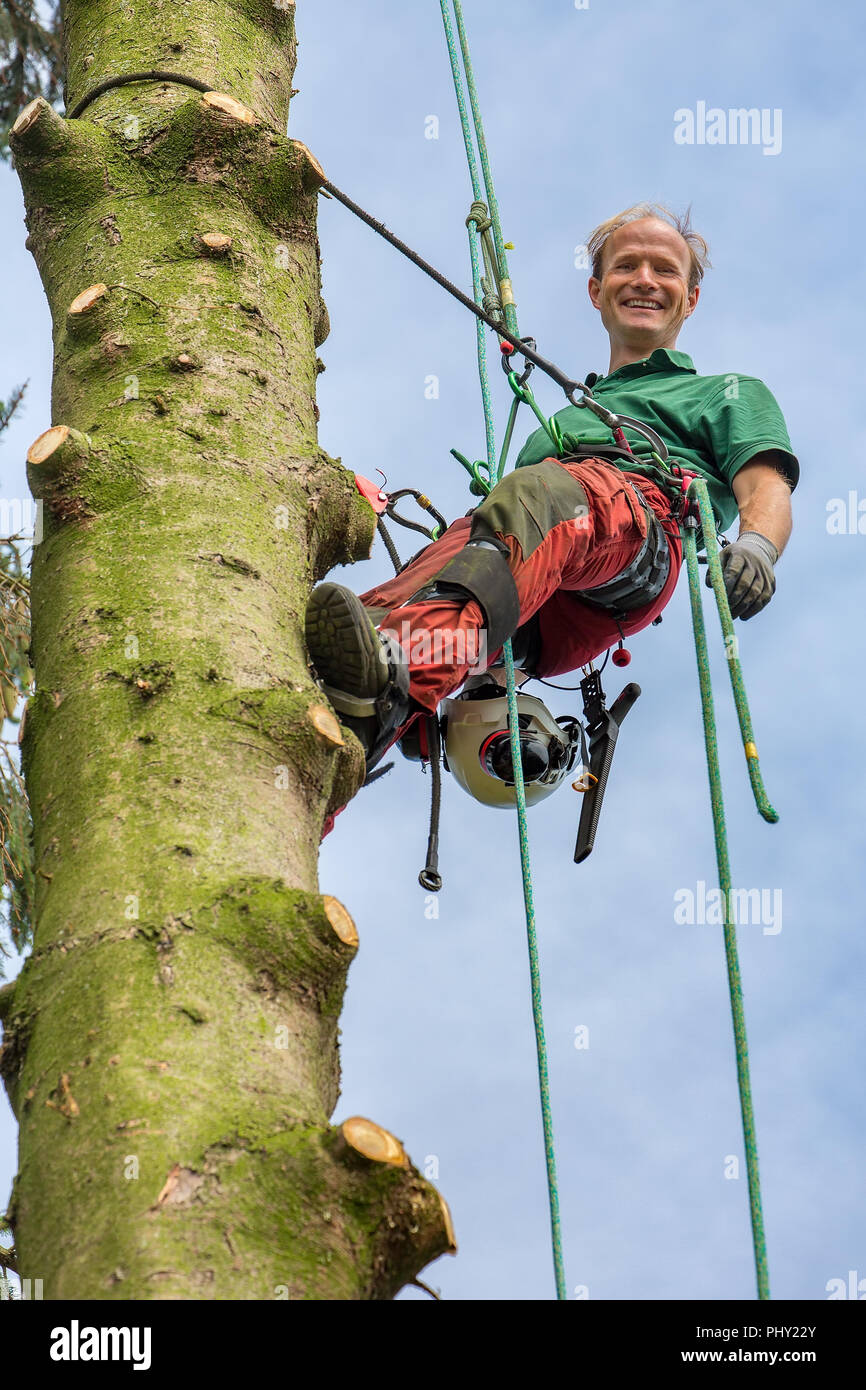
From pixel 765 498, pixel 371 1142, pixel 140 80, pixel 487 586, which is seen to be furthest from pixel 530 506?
pixel 371 1142

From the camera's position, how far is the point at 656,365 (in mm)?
4184

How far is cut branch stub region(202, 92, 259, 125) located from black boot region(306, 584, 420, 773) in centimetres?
81

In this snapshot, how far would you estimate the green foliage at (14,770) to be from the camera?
10.6 feet

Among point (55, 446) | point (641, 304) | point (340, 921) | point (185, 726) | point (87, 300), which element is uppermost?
point (641, 304)

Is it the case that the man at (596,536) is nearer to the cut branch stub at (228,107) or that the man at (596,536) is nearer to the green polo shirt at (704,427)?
the green polo shirt at (704,427)

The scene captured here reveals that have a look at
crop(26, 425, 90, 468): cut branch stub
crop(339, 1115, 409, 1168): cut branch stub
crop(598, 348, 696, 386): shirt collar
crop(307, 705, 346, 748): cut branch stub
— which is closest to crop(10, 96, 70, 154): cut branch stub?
crop(26, 425, 90, 468): cut branch stub

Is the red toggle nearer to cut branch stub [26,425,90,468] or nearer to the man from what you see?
the man

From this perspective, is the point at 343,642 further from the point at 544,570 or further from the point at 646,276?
the point at 646,276

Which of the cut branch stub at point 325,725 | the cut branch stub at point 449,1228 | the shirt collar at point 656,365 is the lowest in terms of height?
the cut branch stub at point 449,1228

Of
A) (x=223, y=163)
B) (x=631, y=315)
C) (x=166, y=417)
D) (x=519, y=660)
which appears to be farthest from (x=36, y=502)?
(x=631, y=315)

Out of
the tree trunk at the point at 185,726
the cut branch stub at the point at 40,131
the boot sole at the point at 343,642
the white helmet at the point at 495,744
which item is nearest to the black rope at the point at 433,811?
the white helmet at the point at 495,744

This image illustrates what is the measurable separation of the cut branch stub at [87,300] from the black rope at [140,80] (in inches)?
17.3

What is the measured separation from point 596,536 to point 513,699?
1.72ft

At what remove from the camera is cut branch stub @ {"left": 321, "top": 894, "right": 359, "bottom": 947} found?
191cm
